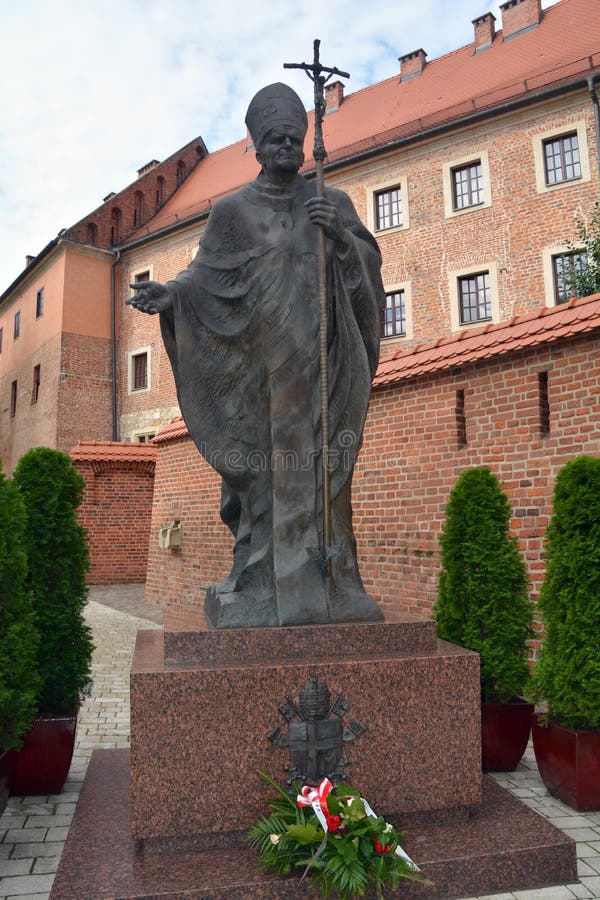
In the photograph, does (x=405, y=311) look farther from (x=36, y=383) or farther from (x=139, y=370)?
(x=36, y=383)

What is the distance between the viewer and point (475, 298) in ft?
62.6

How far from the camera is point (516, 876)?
2.73 meters

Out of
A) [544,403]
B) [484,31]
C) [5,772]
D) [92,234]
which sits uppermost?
[484,31]

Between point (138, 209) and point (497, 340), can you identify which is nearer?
point (497, 340)

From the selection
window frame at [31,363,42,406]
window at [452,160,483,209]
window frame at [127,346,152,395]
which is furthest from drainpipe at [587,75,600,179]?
window frame at [31,363,42,406]

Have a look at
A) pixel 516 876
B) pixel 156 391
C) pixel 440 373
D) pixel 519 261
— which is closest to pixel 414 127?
pixel 519 261

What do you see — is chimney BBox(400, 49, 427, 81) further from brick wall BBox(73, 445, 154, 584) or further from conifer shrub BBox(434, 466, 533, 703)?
conifer shrub BBox(434, 466, 533, 703)

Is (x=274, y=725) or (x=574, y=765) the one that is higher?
(x=274, y=725)

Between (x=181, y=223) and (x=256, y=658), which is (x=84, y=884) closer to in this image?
(x=256, y=658)

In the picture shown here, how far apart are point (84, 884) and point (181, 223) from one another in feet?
81.5

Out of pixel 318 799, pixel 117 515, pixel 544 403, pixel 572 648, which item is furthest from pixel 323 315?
pixel 117 515

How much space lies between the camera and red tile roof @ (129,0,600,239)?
1811 cm

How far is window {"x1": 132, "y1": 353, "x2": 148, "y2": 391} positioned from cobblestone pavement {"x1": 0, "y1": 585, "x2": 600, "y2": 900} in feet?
69.6

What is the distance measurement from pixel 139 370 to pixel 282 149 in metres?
24.9
